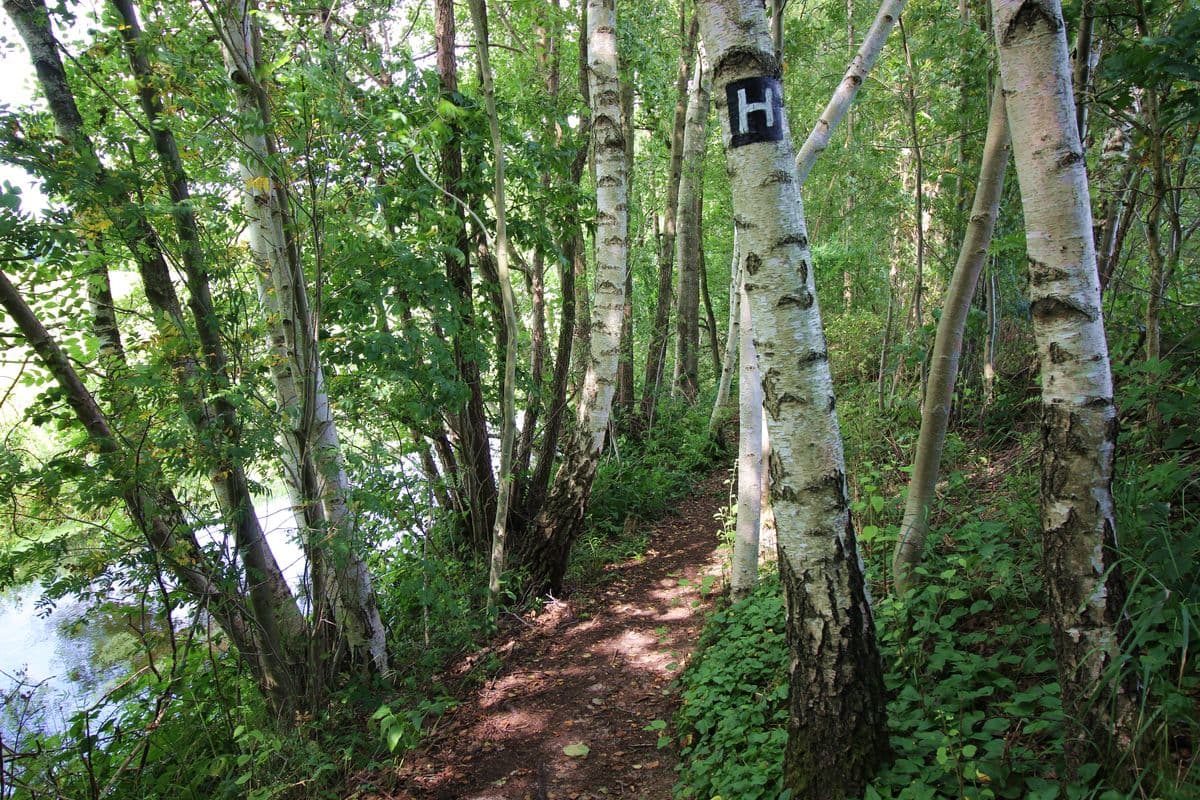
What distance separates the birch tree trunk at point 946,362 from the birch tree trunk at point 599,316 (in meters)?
2.67

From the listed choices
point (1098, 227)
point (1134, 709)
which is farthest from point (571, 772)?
point (1098, 227)

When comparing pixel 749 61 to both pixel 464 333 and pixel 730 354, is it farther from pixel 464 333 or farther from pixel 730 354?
pixel 730 354

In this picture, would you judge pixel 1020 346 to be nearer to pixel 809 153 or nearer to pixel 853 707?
pixel 809 153

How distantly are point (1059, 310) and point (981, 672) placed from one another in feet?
4.83

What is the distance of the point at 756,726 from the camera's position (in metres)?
2.90

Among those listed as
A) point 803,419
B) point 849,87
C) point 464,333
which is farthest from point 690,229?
point 803,419

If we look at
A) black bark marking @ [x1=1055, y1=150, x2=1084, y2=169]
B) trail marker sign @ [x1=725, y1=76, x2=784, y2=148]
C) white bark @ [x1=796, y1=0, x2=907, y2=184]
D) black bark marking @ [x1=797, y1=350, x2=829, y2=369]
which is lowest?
black bark marking @ [x1=797, y1=350, x2=829, y2=369]

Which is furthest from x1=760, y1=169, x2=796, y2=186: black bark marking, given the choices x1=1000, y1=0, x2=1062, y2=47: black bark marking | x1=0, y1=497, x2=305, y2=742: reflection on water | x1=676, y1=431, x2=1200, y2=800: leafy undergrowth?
x1=0, y1=497, x2=305, y2=742: reflection on water

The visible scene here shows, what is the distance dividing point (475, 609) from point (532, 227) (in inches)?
126

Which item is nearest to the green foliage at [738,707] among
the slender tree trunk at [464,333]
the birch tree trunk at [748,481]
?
the birch tree trunk at [748,481]

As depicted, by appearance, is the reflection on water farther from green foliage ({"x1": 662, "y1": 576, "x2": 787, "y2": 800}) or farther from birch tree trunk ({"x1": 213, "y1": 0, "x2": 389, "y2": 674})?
green foliage ({"x1": 662, "y1": 576, "x2": 787, "y2": 800})

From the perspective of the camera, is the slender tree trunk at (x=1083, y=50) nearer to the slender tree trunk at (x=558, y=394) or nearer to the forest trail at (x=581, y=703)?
the forest trail at (x=581, y=703)

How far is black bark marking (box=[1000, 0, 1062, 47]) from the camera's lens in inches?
75.5

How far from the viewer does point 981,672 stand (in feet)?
8.22
